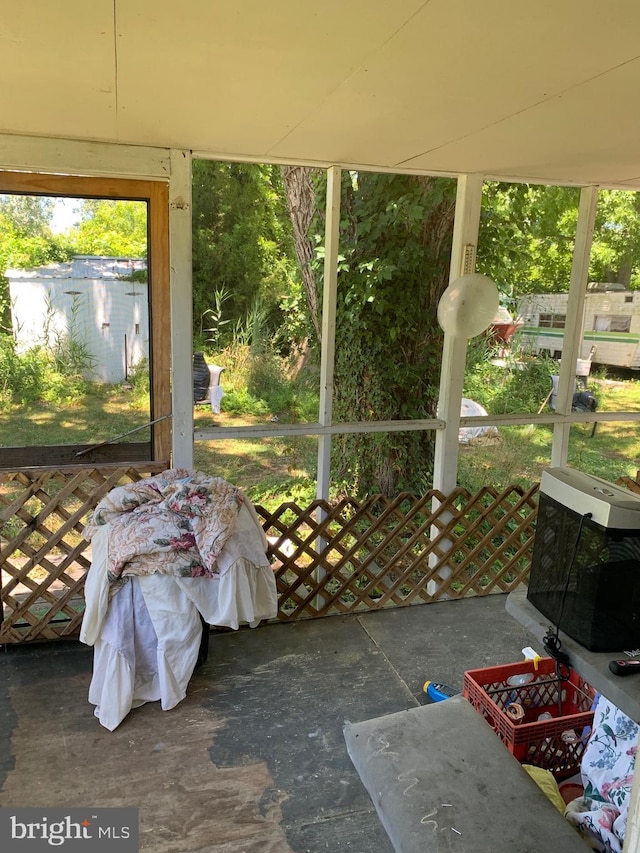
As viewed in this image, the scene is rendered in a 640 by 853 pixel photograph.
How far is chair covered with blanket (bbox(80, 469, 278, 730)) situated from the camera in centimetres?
230

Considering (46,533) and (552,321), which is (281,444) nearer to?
(46,533)

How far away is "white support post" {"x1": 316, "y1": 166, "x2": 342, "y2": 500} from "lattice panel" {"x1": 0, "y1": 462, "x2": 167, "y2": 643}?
0.81 meters

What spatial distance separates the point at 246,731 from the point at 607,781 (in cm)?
124

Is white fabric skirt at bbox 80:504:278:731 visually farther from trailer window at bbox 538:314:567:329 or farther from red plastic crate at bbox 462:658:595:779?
trailer window at bbox 538:314:567:329

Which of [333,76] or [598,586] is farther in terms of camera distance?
[333,76]

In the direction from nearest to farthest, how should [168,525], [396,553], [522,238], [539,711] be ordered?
[539,711] → [168,525] → [396,553] → [522,238]

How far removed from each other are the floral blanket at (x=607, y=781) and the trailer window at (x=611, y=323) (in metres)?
2.53

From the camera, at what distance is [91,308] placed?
274 cm

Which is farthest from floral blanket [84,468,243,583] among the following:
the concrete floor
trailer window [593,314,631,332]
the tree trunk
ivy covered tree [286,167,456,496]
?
trailer window [593,314,631,332]

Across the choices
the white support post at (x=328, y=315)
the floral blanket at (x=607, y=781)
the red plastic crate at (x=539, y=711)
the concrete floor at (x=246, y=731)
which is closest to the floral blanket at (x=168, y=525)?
the concrete floor at (x=246, y=731)

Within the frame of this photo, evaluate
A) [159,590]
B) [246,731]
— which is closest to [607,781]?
[246,731]

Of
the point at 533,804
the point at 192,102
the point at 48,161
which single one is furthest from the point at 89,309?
the point at 533,804

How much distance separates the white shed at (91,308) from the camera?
2.67 m

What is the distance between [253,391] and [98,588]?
1.31 m
